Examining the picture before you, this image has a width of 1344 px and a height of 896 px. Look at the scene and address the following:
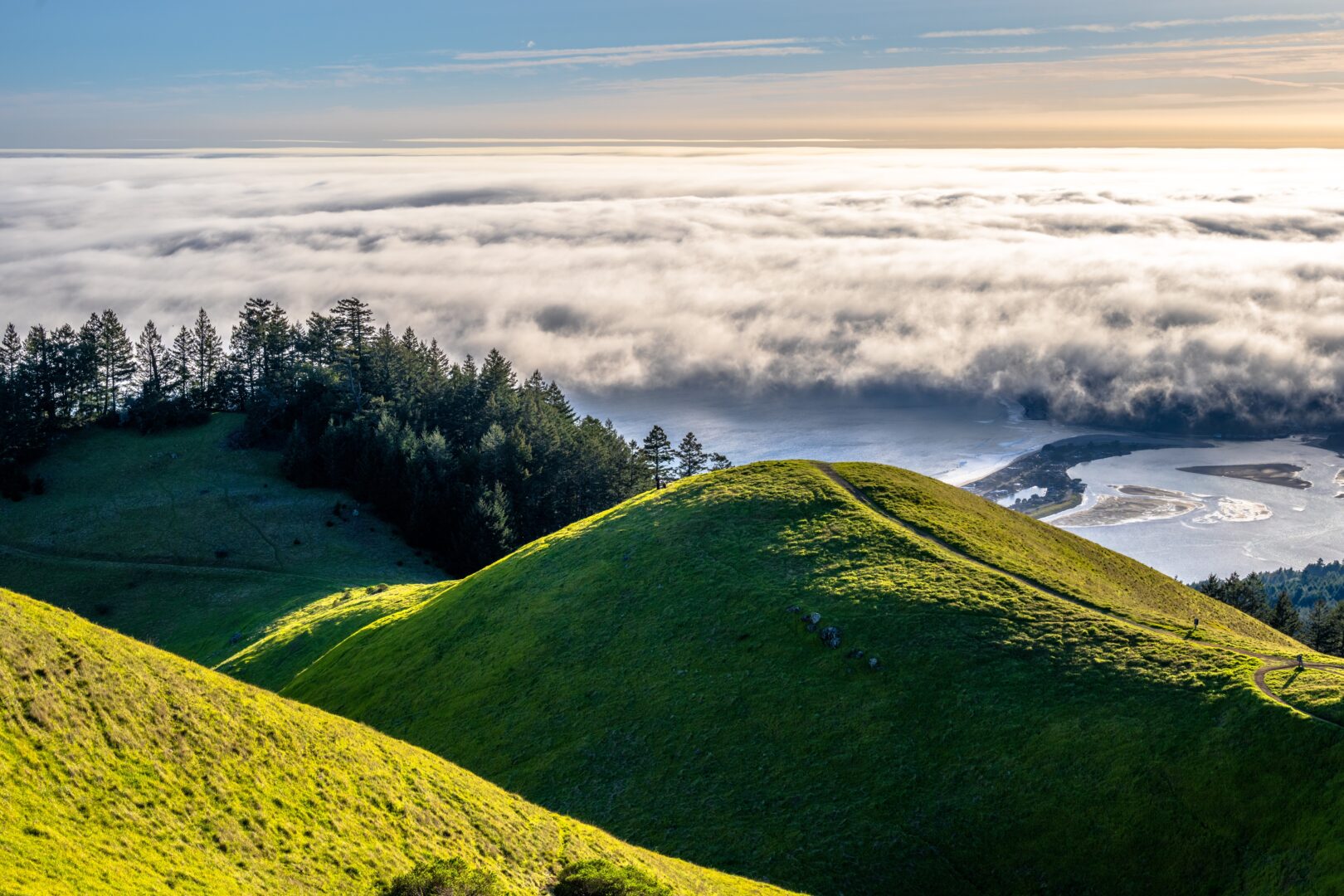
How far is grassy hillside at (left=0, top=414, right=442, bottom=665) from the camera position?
96.0 meters

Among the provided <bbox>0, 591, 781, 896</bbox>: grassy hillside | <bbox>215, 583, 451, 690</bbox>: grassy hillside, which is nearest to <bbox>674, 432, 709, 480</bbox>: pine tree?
<bbox>215, 583, 451, 690</bbox>: grassy hillside

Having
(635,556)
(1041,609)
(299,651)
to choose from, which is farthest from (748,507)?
(299,651)

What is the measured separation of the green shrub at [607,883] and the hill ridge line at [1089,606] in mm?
26912

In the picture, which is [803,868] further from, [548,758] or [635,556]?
[635,556]

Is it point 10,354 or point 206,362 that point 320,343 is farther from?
point 10,354

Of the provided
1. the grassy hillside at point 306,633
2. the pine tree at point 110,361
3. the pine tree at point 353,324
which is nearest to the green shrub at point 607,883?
the grassy hillside at point 306,633

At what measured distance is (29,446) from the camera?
126250 mm

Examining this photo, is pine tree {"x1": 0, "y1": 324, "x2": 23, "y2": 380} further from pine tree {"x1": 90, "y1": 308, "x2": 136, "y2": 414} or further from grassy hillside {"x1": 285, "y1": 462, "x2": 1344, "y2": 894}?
grassy hillside {"x1": 285, "y1": 462, "x2": 1344, "y2": 894}

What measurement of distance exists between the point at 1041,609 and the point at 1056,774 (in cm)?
1124

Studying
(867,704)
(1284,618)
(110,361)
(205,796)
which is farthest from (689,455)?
(205,796)

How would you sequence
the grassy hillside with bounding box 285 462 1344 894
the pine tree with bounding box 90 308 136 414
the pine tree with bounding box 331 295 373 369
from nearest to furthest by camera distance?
the grassy hillside with bounding box 285 462 1344 894 < the pine tree with bounding box 90 308 136 414 < the pine tree with bounding box 331 295 373 369

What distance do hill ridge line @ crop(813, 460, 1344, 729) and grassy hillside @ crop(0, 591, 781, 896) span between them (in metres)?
23.3

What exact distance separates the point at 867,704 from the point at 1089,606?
14.0m

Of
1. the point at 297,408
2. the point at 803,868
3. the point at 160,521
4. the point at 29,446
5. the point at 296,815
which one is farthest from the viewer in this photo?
the point at 297,408
